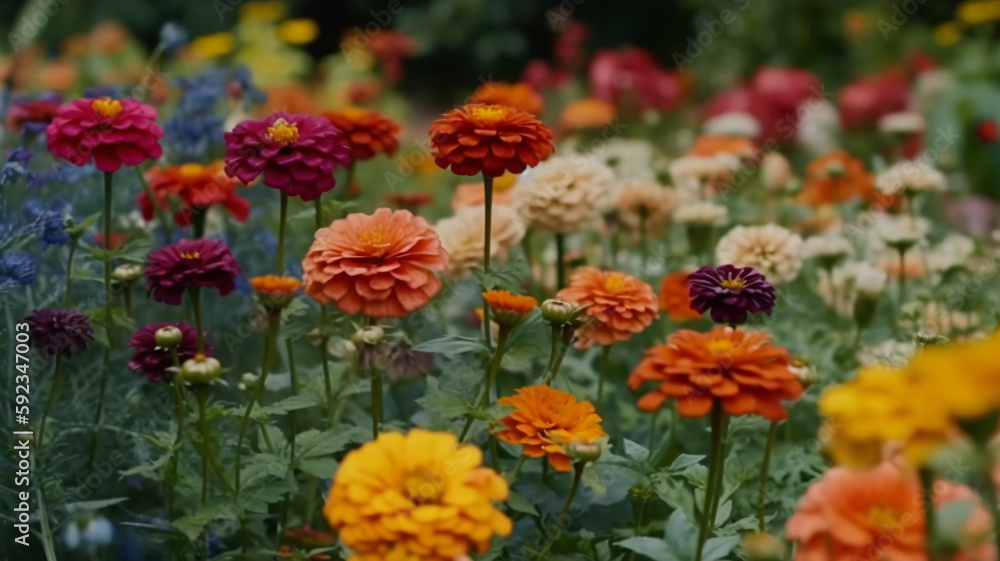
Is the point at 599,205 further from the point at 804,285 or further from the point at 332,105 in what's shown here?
the point at 332,105

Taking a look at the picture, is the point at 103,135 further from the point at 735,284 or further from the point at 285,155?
the point at 735,284

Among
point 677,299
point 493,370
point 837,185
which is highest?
point 837,185

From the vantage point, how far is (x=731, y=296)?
131cm

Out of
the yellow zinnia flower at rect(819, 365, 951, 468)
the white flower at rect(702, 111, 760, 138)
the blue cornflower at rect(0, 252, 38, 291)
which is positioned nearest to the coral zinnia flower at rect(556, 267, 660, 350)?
the yellow zinnia flower at rect(819, 365, 951, 468)

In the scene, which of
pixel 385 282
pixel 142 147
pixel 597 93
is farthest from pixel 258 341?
pixel 597 93

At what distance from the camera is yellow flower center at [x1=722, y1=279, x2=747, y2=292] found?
1326mm

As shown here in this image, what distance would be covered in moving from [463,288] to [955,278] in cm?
119

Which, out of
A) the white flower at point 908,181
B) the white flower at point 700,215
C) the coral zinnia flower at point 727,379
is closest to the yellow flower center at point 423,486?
the coral zinnia flower at point 727,379

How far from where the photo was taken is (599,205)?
195 centimetres

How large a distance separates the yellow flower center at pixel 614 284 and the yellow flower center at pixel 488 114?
0.31m

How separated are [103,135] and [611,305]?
0.81 meters

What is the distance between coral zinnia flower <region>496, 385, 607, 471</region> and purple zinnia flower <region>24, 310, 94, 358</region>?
0.63m

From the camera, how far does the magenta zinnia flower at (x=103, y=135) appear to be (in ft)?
4.76

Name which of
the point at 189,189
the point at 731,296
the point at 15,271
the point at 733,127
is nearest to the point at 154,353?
the point at 15,271
